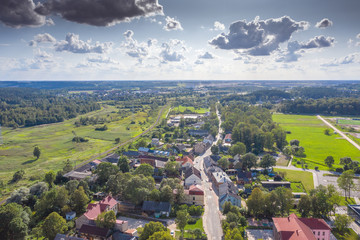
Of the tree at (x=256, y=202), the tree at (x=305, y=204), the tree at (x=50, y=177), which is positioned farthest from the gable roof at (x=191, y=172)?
the tree at (x=50, y=177)

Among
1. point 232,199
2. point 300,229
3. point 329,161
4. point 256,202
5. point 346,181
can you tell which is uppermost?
point 346,181

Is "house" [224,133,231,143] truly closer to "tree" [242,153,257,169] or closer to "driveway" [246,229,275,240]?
"tree" [242,153,257,169]

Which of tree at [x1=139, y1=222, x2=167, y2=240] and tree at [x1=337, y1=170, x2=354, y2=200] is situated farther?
tree at [x1=337, y1=170, x2=354, y2=200]

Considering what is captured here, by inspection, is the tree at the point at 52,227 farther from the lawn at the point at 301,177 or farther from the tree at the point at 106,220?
the lawn at the point at 301,177

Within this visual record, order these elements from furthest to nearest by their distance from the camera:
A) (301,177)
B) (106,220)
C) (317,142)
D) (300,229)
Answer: (317,142), (301,177), (106,220), (300,229)

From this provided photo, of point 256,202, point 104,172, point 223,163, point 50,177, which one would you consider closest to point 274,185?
point 256,202

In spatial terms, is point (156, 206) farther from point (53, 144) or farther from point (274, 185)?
point (53, 144)

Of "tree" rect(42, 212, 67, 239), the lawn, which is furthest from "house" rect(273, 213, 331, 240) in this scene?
"tree" rect(42, 212, 67, 239)
